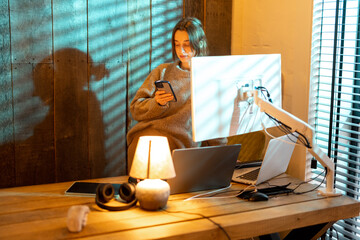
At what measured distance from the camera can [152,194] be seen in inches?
65.5

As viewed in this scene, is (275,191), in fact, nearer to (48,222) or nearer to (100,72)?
(48,222)

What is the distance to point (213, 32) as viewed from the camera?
3.09 m

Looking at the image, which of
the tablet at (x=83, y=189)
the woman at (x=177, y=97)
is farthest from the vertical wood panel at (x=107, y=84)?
the tablet at (x=83, y=189)

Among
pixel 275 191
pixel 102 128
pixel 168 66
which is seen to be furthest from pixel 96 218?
pixel 102 128

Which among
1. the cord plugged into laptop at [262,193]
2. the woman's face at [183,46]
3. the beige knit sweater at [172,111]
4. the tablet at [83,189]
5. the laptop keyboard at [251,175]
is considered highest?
the woman's face at [183,46]

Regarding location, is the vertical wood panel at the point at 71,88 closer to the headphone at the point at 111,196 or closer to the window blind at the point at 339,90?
the headphone at the point at 111,196

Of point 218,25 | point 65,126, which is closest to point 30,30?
point 65,126

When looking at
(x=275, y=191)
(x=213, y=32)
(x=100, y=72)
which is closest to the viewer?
(x=275, y=191)

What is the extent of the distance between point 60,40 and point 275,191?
1508mm

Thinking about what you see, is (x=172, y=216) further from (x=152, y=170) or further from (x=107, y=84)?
(x=107, y=84)

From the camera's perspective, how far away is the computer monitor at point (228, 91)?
5.66 ft

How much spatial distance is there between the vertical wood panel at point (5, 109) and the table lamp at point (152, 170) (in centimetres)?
117

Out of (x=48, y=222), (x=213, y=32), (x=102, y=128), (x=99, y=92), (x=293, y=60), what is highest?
(x=213, y=32)

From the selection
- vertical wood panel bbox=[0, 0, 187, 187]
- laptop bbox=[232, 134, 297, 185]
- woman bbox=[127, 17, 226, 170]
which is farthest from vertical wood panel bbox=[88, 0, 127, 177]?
laptop bbox=[232, 134, 297, 185]
